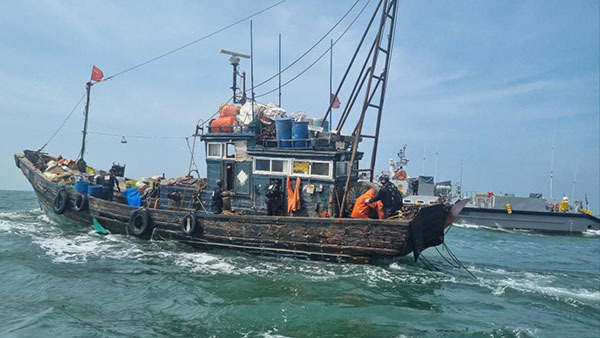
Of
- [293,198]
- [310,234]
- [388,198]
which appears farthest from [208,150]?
[388,198]

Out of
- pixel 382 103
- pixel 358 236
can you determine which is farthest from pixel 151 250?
pixel 382 103

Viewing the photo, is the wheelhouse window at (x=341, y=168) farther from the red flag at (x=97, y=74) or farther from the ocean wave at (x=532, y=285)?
the red flag at (x=97, y=74)

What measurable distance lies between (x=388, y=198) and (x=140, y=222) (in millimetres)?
10167

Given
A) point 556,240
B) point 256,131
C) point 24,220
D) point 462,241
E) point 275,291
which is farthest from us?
point 556,240

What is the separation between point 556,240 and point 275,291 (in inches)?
1049

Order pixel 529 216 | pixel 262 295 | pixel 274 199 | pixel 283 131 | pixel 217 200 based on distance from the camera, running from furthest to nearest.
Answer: pixel 529 216 → pixel 217 200 → pixel 283 131 → pixel 274 199 → pixel 262 295

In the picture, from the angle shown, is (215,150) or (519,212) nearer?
(215,150)

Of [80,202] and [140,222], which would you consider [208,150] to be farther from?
[80,202]

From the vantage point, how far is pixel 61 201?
762 inches

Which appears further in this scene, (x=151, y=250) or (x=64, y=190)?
(x=64, y=190)

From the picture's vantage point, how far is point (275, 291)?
9938mm

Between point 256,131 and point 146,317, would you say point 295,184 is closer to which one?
point 256,131

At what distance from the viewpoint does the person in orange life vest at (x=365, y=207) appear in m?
12.5

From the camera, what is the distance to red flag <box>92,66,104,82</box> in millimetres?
23266
